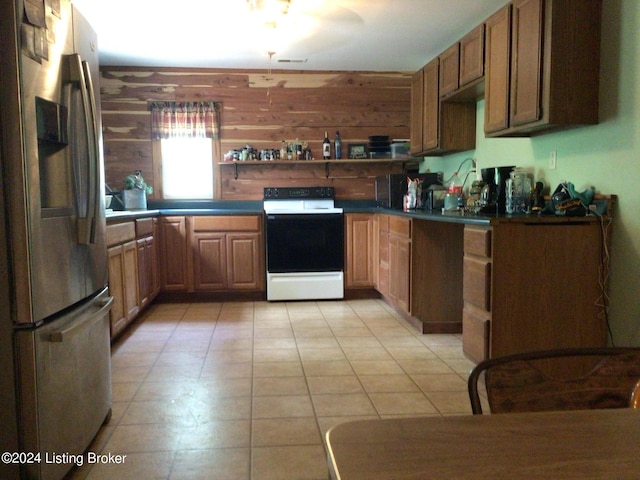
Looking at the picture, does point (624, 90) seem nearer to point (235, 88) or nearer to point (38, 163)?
point (38, 163)

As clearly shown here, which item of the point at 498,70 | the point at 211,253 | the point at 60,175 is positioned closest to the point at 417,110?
the point at 498,70

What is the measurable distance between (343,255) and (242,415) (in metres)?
2.80

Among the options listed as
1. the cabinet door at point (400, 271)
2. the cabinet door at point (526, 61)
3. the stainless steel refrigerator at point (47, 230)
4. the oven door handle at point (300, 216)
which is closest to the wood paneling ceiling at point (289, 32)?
the cabinet door at point (526, 61)

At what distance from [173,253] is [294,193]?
55.6 inches

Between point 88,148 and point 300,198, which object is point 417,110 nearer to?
point 300,198

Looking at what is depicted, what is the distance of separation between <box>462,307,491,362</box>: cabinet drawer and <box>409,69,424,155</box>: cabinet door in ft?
7.47

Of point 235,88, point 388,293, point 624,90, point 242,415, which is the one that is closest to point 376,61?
point 235,88

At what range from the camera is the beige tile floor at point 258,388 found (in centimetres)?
193

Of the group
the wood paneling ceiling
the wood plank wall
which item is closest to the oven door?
the wood plank wall

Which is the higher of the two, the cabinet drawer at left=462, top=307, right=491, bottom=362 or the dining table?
the dining table

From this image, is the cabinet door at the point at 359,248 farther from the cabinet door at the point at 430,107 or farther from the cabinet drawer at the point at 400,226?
the cabinet door at the point at 430,107

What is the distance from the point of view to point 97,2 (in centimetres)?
338

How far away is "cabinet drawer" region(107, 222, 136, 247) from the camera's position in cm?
322

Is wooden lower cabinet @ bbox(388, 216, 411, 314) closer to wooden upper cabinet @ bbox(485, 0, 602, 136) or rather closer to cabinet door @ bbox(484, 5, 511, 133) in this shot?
cabinet door @ bbox(484, 5, 511, 133)
